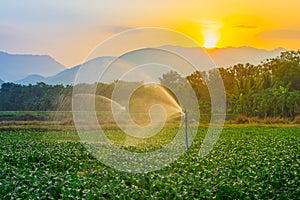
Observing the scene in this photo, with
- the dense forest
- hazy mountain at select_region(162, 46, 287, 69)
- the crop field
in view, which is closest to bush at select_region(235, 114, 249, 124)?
the dense forest

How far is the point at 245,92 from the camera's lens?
42000 millimetres

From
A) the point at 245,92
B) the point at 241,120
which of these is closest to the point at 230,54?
the point at 245,92

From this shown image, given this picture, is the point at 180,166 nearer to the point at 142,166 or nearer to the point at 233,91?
the point at 142,166

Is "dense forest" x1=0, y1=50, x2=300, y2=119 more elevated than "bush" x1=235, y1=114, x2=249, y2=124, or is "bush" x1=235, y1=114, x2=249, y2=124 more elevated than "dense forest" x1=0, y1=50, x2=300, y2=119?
"dense forest" x1=0, y1=50, x2=300, y2=119

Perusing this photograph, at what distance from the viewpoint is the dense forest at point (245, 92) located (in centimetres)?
3766

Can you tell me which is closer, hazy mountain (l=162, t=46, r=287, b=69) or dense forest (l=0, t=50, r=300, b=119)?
hazy mountain (l=162, t=46, r=287, b=69)

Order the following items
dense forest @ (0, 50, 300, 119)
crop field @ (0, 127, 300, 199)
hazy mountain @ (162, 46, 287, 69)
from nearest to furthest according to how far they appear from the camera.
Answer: crop field @ (0, 127, 300, 199), hazy mountain @ (162, 46, 287, 69), dense forest @ (0, 50, 300, 119)

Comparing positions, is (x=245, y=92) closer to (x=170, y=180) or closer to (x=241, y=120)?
(x=241, y=120)

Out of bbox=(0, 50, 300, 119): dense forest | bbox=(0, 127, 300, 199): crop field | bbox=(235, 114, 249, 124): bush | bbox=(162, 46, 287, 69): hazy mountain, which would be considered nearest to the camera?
bbox=(0, 127, 300, 199): crop field

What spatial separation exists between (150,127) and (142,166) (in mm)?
8028

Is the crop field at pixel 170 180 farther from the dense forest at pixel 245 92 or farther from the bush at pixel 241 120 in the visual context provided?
the bush at pixel 241 120

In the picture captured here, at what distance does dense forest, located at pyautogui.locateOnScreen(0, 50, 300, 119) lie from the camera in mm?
37656

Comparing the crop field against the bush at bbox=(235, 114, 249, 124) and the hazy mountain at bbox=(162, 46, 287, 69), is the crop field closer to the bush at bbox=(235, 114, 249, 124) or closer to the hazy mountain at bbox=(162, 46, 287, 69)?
the hazy mountain at bbox=(162, 46, 287, 69)

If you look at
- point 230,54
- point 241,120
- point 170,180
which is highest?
point 230,54
